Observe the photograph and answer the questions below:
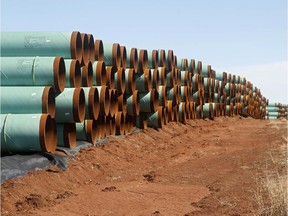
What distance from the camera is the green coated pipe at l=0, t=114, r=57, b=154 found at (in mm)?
8555

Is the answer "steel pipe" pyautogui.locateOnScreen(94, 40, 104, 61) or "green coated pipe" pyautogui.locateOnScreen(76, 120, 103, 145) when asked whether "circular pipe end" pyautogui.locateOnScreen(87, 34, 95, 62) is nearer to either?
"steel pipe" pyautogui.locateOnScreen(94, 40, 104, 61)

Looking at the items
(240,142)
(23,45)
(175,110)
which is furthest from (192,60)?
(23,45)

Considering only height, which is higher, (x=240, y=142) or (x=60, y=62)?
(x=60, y=62)

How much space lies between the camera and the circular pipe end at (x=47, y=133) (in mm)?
8680

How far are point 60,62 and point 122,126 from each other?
586cm

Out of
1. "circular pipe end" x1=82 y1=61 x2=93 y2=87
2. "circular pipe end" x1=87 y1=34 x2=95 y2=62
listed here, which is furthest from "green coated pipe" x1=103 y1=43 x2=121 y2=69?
"circular pipe end" x1=82 y1=61 x2=93 y2=87

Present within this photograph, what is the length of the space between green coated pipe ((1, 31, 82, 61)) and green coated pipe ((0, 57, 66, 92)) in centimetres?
75

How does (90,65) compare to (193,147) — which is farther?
(193,147)

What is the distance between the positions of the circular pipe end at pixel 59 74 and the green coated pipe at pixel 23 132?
51.7 inches

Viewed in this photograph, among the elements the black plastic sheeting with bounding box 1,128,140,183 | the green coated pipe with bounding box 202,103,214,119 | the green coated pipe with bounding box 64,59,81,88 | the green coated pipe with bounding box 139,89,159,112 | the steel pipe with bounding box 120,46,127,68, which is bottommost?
the green coated pipe with bounding box 202,103,214,119

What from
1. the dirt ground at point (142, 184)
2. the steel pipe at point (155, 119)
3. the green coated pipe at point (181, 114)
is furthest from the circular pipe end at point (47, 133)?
the green coated pipe at point (181, 114)

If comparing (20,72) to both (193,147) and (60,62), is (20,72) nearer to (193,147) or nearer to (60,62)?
(60,62)

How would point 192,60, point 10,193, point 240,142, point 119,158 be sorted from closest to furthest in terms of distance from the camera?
point 10,193 → point 119,158 → point 240,142 → point 192,60

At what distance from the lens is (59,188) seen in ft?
27.8
